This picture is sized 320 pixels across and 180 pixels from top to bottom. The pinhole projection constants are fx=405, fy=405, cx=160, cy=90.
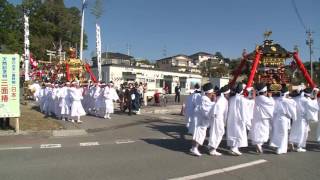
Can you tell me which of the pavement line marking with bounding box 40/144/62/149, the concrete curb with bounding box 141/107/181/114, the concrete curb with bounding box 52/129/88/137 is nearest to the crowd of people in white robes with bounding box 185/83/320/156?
the pavement line marking with bounding box 40/144/62/149

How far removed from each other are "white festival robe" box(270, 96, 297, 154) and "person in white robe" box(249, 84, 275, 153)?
205mm

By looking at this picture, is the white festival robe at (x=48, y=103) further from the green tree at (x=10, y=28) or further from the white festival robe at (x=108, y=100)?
the green tree at (x=10, y=28)

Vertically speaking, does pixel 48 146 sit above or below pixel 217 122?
below

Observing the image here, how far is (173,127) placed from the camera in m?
17.2

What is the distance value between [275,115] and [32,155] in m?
6.61

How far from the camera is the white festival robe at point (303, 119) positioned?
11.6 metres

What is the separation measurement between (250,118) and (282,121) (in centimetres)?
91

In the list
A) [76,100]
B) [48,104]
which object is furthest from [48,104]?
[76,100]

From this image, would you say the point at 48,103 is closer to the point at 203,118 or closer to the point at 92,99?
the point at 92,99

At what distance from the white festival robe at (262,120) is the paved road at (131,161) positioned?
44cm

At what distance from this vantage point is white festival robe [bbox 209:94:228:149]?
1045 centimetres

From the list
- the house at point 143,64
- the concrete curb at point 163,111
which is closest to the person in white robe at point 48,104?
the concrete curb at point 163,111

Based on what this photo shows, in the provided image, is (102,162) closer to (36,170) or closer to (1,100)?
(36,170)

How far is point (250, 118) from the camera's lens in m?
11.1
